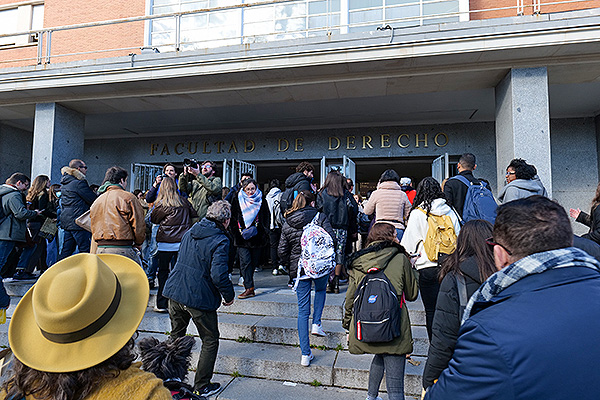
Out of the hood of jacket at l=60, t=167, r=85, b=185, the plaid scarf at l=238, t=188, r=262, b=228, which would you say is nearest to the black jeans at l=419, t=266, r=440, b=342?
the plaid scarf at l=238, t=188, r=262, b=228

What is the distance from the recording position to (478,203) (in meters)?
4.46

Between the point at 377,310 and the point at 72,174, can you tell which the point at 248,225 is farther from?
the point at 377,310

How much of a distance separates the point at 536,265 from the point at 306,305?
3.01m

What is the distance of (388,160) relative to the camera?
33.1 feet

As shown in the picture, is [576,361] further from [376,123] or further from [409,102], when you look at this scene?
[376,123]

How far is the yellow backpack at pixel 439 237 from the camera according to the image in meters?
3.73

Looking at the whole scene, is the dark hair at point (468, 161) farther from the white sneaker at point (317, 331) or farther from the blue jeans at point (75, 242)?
the blue jeans at point (75, 242)

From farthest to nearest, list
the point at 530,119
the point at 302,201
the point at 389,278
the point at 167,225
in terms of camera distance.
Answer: the point at 530,119 < the point at 167,225 < the point at 302,201 < the point at 389,278

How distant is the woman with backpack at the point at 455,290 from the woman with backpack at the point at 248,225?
361 centimetres

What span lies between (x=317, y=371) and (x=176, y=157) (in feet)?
27.9

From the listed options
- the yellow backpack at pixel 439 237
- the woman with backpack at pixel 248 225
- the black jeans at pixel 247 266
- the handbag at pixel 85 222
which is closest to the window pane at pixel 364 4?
the woman with backpack at pixel 248 225

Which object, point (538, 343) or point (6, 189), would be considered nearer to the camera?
point (538, 343)

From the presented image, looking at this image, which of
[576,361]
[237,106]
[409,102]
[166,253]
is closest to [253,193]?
[166,253]

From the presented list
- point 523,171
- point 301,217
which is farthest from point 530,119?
point 301,217
